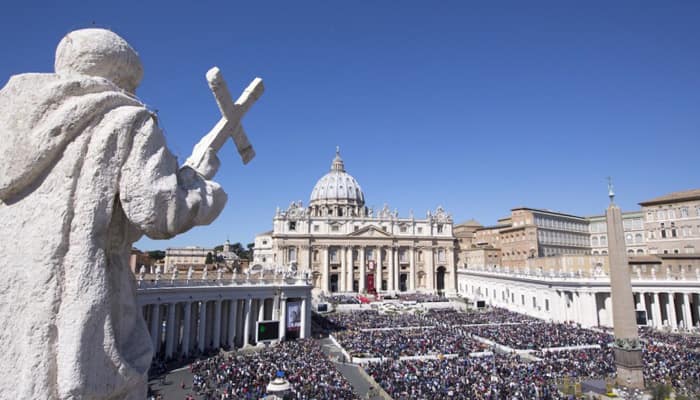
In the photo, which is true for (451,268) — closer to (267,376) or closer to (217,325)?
(217,325)

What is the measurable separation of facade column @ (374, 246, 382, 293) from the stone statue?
71967 mm

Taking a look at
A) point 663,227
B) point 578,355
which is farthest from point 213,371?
point 663,227

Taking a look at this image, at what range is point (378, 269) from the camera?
7412cm

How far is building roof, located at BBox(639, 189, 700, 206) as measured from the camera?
48.6m

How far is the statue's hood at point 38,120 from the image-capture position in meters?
2.59

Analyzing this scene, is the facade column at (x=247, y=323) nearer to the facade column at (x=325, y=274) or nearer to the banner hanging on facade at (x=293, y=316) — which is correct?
the banner hanging on facade at (x=293, y=316)

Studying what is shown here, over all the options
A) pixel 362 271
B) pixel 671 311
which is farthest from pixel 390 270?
pixel 671 311

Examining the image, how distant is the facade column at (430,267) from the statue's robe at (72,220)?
76.2 metres

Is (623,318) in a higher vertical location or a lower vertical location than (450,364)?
higher

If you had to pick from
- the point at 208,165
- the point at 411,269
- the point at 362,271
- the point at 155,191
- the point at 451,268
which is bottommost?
the point at 362,271

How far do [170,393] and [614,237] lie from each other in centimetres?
2126

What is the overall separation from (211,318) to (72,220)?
28.6 meters

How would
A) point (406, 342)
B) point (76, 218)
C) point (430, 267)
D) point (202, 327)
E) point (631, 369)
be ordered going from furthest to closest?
1. point (430, 267)
2. point (406, 342)
3. point (202, 327)
4. point (631, 369)
5. point (76, 218)

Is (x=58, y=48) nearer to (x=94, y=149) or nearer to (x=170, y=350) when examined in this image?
(x=94, y=149)
